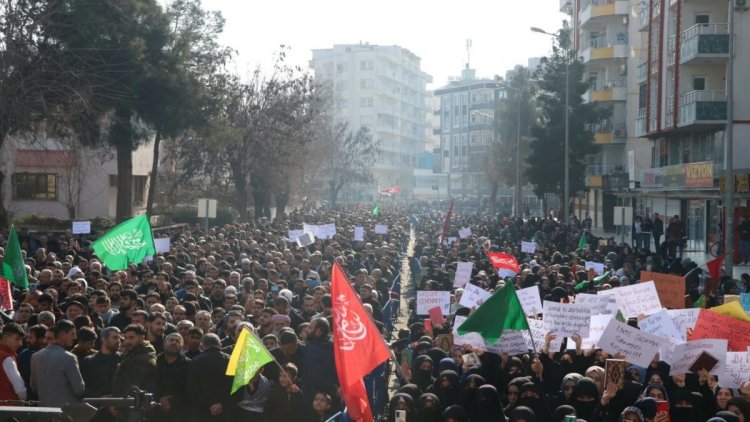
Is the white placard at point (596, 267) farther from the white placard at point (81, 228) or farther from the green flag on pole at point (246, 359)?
the green flag on pole at point (246, 359)

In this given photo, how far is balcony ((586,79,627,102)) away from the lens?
217 ft

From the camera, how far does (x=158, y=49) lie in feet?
127

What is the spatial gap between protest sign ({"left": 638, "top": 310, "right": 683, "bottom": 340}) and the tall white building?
129 metres

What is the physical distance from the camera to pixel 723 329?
37.1 ft

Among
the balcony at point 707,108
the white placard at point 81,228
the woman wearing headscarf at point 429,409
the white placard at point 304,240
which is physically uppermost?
the balcony at point 707,108

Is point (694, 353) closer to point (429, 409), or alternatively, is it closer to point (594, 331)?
point (594, 331)

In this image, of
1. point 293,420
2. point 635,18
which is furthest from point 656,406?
point 635,18

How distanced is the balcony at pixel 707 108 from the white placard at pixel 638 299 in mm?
28964

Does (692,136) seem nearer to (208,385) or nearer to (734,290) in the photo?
(734,290)

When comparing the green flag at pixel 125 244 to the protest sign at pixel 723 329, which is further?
the green flag at pixel 125 244

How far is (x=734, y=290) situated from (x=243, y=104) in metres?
36.7

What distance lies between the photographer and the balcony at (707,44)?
136 feet

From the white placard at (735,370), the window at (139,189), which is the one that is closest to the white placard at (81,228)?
the white placard at (735,370)

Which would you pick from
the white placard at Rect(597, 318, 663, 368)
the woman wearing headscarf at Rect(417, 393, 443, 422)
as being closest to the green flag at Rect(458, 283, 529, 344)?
the white placard at Rect(597, 318, 663, 368)
